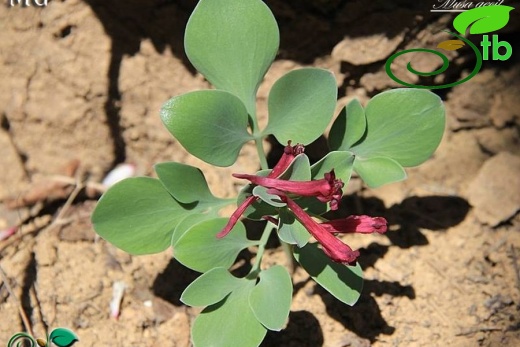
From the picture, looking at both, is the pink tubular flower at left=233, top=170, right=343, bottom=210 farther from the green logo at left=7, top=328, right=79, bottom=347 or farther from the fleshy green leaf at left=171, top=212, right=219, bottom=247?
the green logo at left=7, top=328, right=79, bottom=347

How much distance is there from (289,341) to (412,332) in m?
0.33

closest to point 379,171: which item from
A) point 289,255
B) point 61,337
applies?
point 289,255

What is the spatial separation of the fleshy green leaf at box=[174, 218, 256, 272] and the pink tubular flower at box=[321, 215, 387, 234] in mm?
235

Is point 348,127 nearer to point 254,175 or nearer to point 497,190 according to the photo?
point 254,175

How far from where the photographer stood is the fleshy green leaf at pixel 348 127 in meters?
1.63

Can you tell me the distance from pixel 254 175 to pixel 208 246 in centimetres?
20

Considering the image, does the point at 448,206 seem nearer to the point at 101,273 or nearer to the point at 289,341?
the point at 289,341

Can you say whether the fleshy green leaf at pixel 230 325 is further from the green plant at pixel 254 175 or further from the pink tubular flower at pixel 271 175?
the pink tubular flower at pixel 271 175

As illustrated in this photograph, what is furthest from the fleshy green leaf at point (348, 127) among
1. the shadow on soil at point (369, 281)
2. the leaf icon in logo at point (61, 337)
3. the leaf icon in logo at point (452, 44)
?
the leaf icon in logo at point (61, 337)

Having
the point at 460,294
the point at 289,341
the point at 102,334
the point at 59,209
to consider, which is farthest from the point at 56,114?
the point at 460,294

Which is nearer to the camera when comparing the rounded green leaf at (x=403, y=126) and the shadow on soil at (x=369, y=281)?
the rounded green leaf at (x=403, y=126)

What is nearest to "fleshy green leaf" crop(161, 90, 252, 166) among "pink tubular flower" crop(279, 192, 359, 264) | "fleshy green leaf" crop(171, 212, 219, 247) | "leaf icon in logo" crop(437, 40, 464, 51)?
"fleshy green leaf" crop(171, 212, 219, 247)

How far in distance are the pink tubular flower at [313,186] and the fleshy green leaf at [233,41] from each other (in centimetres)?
31

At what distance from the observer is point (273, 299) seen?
150 cm
